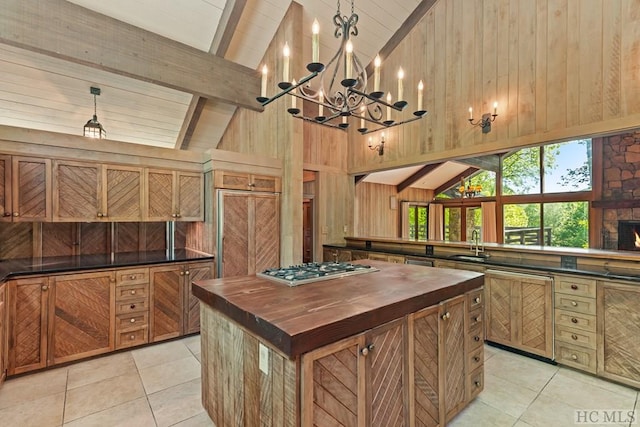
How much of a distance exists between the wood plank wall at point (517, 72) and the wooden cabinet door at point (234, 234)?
2.58 meters

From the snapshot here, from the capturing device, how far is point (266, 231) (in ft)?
13.4

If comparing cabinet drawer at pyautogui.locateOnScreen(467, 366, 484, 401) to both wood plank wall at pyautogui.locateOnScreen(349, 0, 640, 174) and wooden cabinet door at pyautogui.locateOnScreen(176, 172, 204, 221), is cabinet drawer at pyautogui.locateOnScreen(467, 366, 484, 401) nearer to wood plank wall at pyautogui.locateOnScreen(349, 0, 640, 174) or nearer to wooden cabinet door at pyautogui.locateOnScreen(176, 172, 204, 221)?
wood plank wall at pyautogui.locateOnScreen(349, 0, 640, 174)

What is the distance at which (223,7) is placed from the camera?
3.59m

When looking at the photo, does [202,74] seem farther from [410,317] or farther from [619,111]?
[619,111]

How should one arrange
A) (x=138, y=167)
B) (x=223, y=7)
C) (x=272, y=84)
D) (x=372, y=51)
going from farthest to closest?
(x=372, y=51)
(x=272, y=84)
(x=223, y=7)
(x=138, y=167)

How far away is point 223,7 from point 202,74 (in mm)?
858

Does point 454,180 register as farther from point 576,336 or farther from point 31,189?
point 31,189

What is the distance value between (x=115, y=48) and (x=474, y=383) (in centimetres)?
489

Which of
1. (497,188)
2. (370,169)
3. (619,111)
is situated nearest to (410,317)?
(619,111)

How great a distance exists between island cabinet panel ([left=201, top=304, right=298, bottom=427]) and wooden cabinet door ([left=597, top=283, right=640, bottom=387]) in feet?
9.59

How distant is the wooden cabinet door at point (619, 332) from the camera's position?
2.39m

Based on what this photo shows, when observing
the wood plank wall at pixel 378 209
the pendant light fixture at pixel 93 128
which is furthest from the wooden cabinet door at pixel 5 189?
the wood plank wall at pixel 378 209

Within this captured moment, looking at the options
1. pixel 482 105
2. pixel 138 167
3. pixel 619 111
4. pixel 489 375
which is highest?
pixel 482 105

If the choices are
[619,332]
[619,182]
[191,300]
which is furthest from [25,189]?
[619,182]
